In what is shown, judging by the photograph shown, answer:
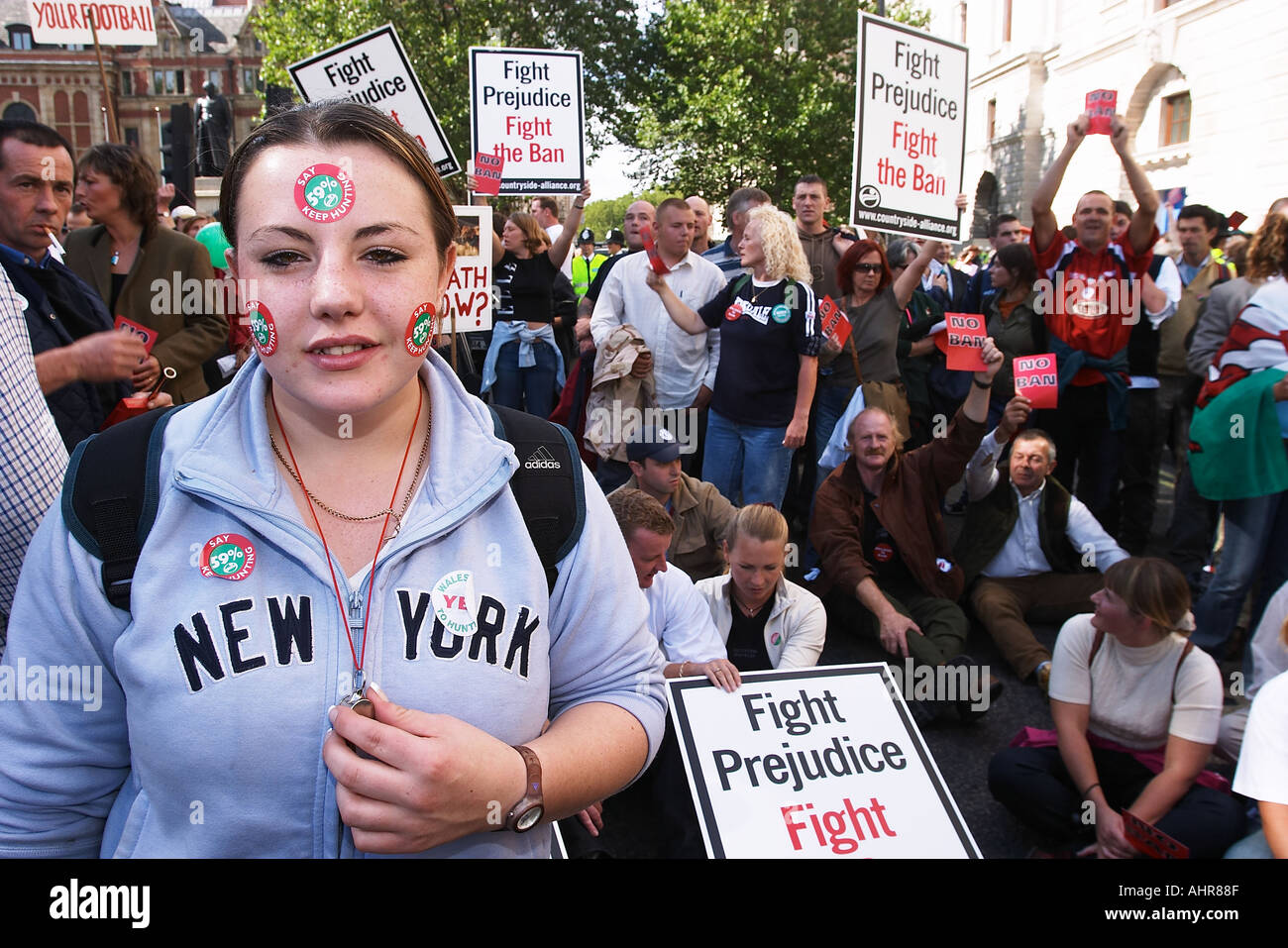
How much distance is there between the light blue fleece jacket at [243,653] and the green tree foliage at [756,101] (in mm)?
27720

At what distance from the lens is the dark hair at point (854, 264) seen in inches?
245

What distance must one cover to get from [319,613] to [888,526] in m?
4.22

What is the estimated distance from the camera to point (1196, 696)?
3.33 meters

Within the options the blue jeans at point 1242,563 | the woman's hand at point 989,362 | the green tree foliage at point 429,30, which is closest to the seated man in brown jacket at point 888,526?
the woman's hand at point 989,362

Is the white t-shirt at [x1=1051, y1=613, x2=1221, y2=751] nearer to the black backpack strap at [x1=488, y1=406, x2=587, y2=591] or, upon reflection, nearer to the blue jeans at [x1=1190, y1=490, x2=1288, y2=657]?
the blue jeans at [x1=1190, y1=490, x2=1288, y2=657]

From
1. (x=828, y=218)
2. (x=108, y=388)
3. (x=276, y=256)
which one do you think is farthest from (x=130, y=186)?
(x=828, y=218)

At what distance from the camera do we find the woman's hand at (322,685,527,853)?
1.09 meters

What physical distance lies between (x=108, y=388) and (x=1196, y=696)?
409cm

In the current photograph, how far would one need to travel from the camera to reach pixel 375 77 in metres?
5.71

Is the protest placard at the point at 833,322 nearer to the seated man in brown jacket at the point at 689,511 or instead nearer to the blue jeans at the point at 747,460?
the blue jeans at the point at 747,460

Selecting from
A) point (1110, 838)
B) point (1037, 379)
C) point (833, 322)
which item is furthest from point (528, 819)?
point (833, 322)

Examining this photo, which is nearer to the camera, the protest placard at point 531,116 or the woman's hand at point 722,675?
the woman's hand at point 722,675

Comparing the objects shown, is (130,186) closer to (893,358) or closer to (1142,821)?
(893,358)

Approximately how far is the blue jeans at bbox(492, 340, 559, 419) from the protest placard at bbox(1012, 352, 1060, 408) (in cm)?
341
